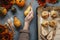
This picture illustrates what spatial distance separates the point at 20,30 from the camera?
109cm

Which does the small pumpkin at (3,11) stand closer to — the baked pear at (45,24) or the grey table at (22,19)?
the grey table at (22,19)

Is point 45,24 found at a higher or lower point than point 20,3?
lower

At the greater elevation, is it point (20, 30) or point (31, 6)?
point (31, 6)

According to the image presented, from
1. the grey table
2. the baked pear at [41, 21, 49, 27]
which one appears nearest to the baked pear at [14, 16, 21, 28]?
the grey table

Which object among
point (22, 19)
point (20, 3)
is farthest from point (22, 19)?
point (20, 3)

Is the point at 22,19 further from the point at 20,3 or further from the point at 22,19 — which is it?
the point at 20,3

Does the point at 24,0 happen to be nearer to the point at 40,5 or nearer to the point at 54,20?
the point at 40,5

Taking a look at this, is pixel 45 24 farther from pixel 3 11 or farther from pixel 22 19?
pixel 3 11

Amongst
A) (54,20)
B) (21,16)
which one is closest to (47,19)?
(54,20)

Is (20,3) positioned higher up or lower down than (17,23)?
higher up

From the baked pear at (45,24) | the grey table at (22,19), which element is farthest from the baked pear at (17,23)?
the baked pear at (45,24)

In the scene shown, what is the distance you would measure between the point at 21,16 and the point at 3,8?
0.12 meters

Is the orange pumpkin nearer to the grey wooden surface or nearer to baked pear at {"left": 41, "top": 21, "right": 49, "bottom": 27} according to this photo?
the grey wooden surface

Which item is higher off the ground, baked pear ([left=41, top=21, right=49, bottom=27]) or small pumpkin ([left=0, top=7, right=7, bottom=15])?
small pumpkin ([left=0, top=7, right=7, bottom=15])
